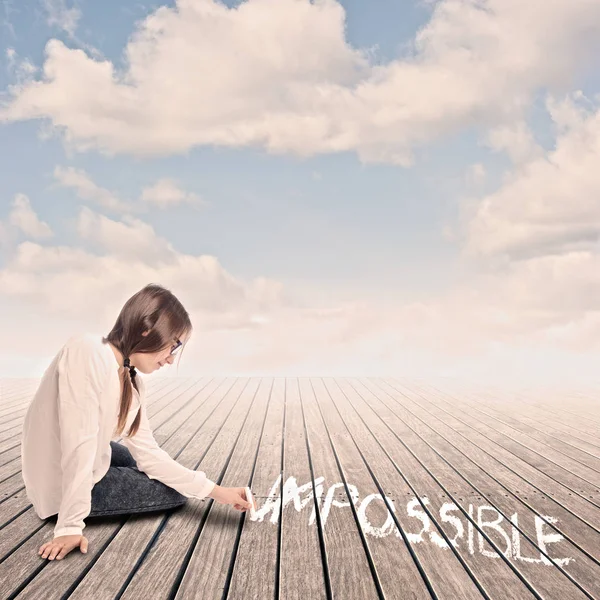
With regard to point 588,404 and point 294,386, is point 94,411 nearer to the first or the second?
point 294,386

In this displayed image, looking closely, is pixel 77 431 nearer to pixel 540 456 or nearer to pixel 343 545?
pixel 343 545

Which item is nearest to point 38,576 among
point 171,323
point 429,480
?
point 171,323

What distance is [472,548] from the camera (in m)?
2.15

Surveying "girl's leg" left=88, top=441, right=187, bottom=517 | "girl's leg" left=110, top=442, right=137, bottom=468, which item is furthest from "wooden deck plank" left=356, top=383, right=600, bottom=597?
"girl's leg" left=110, top=442, right=137, bottom=468

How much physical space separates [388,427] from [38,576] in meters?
3.17

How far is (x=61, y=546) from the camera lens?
196 centimetres

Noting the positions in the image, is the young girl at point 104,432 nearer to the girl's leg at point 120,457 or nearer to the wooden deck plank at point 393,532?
the girl's leg at point 120,457

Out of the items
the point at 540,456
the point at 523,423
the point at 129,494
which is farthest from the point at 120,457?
the point at 523,423

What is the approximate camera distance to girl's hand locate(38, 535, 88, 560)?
76.8 inches

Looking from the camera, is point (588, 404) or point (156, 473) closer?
point (156, 473)

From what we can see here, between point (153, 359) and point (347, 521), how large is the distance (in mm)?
1016

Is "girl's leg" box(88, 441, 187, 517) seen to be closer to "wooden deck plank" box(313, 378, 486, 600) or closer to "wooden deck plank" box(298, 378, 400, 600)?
"wooden deck plank" box(298, 378, 400, 600)

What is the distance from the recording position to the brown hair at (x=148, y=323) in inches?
83.9

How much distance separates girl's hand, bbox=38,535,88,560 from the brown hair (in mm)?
547
